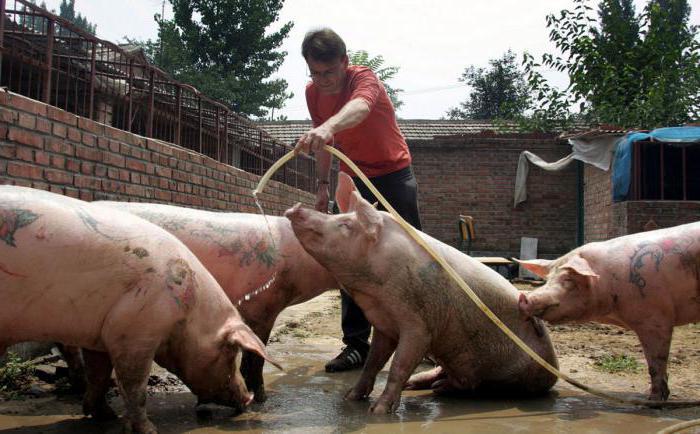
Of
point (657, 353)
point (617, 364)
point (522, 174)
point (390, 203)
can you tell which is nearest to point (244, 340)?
point (390, 203)

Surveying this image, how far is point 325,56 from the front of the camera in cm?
444

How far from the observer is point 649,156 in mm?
12250

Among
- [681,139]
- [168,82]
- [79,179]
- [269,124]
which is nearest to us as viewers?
[79,179]

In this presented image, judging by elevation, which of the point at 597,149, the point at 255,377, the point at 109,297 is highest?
the point at 597,149

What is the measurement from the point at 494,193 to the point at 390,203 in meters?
13.4

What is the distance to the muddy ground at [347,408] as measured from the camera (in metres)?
3.19

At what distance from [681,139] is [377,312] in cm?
948

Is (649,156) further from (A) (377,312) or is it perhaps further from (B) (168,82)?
(A) (377,312)

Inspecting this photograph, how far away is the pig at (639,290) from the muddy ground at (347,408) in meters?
0.42

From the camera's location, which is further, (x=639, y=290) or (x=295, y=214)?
(x=639, y=290)

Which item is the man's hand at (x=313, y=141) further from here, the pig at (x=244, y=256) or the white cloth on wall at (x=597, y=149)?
the white cloth on wall at (x=597, y=149)

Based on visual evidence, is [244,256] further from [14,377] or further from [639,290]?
[639,290]

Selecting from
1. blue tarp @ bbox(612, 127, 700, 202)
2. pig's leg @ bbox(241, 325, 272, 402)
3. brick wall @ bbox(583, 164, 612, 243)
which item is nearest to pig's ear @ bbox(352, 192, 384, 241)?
pig's leg @ bbox(241, 325, 272, 402)

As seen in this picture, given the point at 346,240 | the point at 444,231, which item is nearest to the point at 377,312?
the point at 346,240
